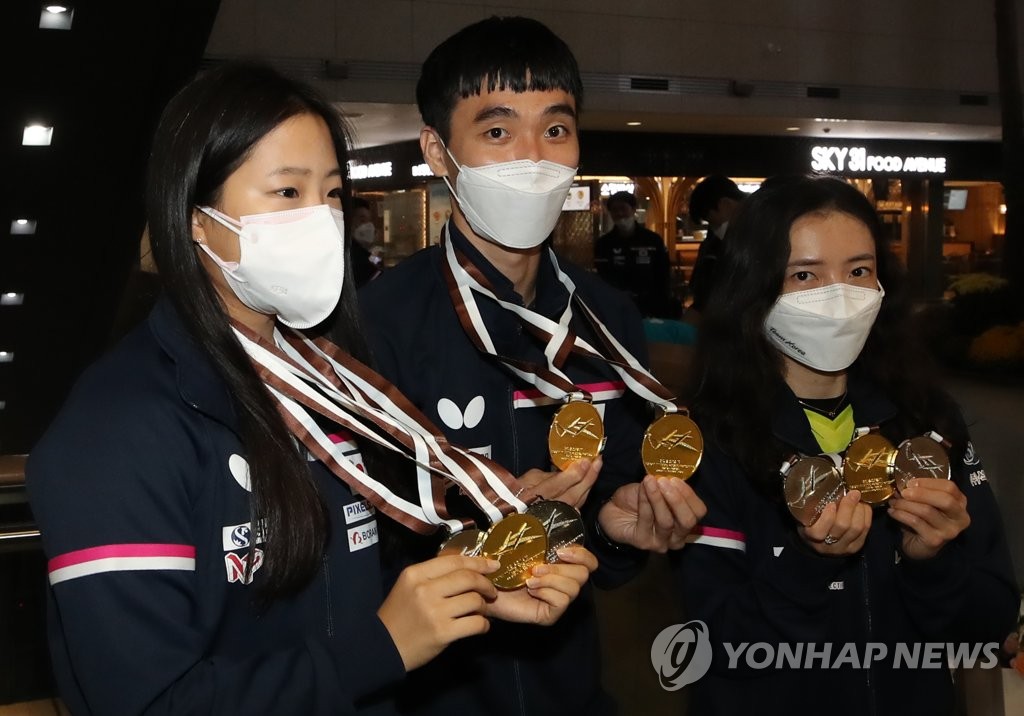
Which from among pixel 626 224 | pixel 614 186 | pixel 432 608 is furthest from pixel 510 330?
pixel 614 186

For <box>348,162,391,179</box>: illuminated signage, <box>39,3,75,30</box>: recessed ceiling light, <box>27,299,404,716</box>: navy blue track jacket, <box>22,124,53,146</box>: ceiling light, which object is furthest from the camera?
<box>348,162,391,179</box>: illuminated signage

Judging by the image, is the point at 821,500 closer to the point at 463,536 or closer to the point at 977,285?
the point at 463,536

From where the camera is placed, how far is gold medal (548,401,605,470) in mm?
1857

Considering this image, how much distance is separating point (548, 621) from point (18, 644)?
1.83 m

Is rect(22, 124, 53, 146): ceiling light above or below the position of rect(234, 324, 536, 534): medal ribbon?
above

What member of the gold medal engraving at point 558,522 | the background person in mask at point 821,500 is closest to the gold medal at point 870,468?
the background person in mask at point 821,500

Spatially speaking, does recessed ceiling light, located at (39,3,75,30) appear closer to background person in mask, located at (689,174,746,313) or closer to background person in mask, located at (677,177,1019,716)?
background person in mask, located at (689,174,746,313)

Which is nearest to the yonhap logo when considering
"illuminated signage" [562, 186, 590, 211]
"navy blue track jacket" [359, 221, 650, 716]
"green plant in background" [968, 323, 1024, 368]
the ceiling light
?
"navy blue track jacket" [359, 221, 650, 716]

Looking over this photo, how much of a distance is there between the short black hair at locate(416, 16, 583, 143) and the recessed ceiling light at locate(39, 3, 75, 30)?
3.33 metres

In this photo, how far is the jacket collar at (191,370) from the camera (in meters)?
1.38

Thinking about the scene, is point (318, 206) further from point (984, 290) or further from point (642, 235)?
point (642, 235)

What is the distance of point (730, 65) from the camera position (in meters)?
13.8

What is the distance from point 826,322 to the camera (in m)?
2.11

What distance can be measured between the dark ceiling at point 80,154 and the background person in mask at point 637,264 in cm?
419
